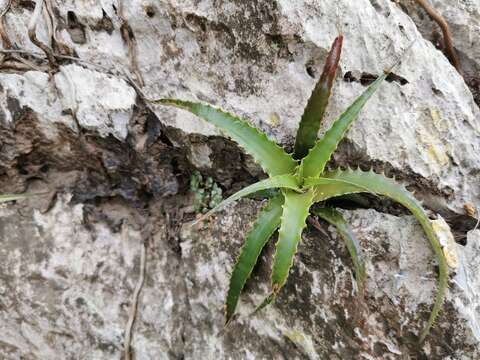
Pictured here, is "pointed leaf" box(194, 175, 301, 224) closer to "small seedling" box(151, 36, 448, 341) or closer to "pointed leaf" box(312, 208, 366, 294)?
"small seedling" box(151, 36, 448, 341)

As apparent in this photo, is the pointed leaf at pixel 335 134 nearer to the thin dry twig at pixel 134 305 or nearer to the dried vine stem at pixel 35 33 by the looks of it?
the thin dry twig at pixel 134 305

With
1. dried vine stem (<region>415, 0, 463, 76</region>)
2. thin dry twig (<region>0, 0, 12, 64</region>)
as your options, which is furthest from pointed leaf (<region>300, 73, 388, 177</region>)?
thin dry twig (<region>0, 0, 12, 64</region>)

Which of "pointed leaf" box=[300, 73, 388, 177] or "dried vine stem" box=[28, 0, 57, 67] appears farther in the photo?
"dried vine stem" box=[28, 0, 57, 67]

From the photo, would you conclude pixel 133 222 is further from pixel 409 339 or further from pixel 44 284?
pixel 409 339

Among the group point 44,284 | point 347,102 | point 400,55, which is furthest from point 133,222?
point 400,55

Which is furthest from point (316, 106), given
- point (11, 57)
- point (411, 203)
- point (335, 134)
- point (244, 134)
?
point (11, 57)

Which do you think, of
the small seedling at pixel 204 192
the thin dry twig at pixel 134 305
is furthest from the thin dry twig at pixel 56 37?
the thin dry twig at pixel 134 305
